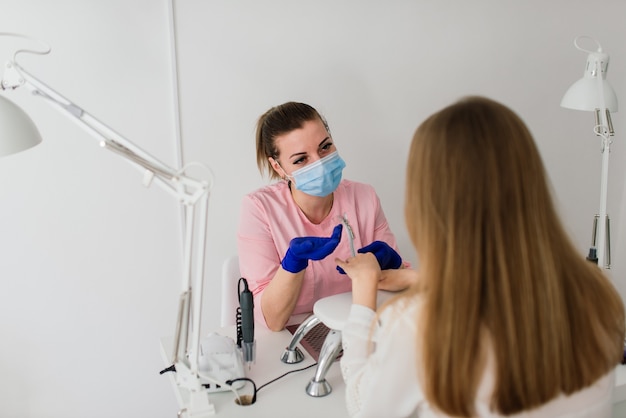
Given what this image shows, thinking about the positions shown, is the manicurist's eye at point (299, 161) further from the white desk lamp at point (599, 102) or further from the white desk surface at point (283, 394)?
the white desk lamp at point (599, 102)

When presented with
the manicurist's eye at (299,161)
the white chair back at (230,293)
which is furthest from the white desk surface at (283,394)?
the manicurist's eye at (299,161)

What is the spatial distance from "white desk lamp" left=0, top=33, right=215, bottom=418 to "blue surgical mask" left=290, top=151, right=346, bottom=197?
61cm

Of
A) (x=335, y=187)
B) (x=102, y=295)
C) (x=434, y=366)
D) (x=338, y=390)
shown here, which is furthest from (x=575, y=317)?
(x=102, y=295)

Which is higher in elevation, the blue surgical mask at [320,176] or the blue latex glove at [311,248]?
the blue surgical mask at [320,176]

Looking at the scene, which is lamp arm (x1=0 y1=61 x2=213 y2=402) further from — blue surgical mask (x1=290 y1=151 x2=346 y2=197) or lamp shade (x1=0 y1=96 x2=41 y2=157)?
blue surgical mask (x1=290 y1=151 x2=346 y2=197)

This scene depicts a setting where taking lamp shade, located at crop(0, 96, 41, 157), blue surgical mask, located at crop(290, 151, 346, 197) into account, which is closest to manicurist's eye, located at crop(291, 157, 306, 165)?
blue surgical mask, located at crop(290, 151, 346, 197)

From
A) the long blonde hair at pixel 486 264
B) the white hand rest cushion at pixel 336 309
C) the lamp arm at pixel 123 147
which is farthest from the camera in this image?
the white hand rest cushion at pixel 336 309

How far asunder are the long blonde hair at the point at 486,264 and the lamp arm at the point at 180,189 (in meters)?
0.45

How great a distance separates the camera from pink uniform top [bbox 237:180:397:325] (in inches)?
69.2

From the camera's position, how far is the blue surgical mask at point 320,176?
1.76 metres

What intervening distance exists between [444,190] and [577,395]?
0.43 metres

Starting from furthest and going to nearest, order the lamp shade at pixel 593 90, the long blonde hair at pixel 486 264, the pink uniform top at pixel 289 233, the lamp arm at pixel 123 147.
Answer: the pink uniform top at pixel 289 233 → the lamp shade at pixel 593 90 → the lamp arm at pixel 123 147 → the long blonde hair at pixel 486 264

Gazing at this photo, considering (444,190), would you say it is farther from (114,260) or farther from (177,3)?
(114,260)

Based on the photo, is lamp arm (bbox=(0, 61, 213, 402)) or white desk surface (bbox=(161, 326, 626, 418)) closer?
lamp arm (bbox=(0, 61, 213, 402))
